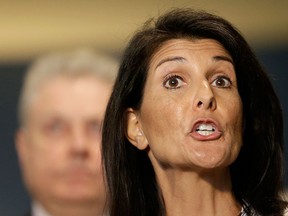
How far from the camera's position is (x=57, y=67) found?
114 inches

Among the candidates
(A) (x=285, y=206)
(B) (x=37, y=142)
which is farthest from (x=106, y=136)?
(B) (x=37, y=142)

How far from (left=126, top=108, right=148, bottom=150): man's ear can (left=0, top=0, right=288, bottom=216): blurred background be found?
2.42 feet

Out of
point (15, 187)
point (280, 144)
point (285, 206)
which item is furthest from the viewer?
point (15, 187)

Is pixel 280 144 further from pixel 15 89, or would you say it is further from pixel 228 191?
pixel 15 89

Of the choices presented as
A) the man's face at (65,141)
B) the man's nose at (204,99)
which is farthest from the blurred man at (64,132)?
the man's nose at (204,99)

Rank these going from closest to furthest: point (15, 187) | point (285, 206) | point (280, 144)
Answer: point (285, 206) → point (280, 144) → point (15, 187)

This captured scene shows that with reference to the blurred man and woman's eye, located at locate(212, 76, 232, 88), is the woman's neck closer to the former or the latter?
woman's eye, located at locate(212, 76, 232, 88)

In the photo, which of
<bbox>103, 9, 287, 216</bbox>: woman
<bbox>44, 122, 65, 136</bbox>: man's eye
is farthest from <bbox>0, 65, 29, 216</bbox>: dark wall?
<bbox>103, 9, 287, 216</bbox>: woman

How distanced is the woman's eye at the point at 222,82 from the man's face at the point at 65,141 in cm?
89

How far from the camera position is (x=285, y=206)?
Result: 199 centimetres

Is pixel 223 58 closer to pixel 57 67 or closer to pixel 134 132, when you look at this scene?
pixel 134 132

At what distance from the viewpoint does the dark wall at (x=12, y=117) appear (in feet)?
9.37

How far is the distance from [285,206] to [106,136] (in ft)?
1.64

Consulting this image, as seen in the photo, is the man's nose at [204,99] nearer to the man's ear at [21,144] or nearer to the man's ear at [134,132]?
the man's ear at [134,132]
